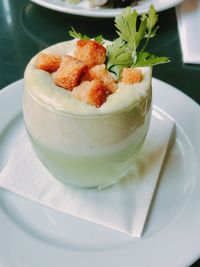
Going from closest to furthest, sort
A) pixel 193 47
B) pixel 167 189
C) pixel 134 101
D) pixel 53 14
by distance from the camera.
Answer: pixel 134 101 → pixel 167 189 → pixel 193 47 → pixel 53 14

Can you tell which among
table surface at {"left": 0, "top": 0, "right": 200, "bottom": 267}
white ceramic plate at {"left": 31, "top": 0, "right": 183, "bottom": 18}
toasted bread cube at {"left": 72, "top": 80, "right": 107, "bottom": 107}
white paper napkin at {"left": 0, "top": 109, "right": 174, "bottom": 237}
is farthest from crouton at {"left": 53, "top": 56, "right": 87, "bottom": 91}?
white ceramic plate at {"left": 31, "top": 0, "right": 183, "bottom": 18}

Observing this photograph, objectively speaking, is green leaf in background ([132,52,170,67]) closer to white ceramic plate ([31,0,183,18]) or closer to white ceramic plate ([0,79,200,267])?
white ceramic plate ([0,79,200,267])

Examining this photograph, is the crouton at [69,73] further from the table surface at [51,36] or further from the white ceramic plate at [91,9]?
the white ceramic plate at [91,9]

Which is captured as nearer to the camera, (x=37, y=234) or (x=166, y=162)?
(x=37, y=234)

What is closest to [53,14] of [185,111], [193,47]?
[193,47]

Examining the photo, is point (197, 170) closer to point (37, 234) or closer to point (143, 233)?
point (143, 233)

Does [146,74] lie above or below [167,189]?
above
